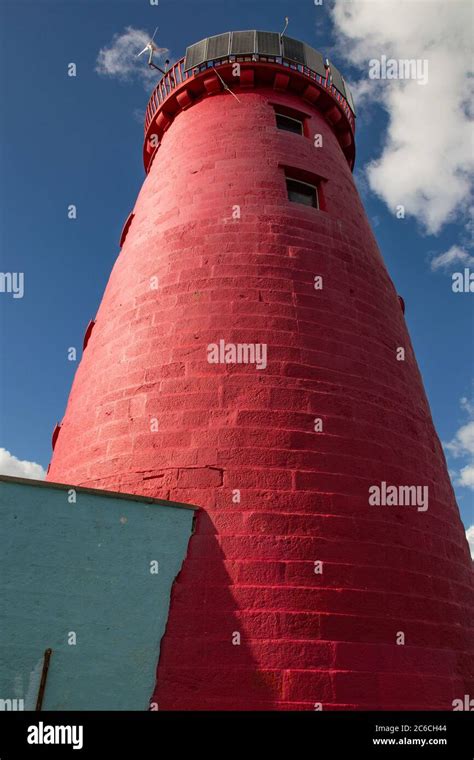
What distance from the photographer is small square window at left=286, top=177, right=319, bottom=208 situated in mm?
8391

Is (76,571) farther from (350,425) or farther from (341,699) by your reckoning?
(350,425)

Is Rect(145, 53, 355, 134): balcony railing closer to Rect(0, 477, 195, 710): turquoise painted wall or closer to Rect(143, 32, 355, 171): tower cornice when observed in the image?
Rect(143, 32, 355, 171): tower cornice

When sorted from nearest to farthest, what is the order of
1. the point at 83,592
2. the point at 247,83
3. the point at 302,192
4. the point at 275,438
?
1. the point at 83,592
2. the point at 275,438
3. the point at 302,192
4. the point at 247,83

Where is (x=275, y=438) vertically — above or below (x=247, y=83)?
below

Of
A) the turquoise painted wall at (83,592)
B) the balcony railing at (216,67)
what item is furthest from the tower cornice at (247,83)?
the turquoise painted wall at (83,592)

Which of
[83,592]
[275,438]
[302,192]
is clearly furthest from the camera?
[302,192]

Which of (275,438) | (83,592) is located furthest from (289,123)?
(83,592)

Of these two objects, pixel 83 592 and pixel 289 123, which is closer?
pixel 83 592

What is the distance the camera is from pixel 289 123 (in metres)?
9.92

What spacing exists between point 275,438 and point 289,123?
6734mm

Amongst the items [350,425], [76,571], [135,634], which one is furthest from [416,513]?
[76,571]

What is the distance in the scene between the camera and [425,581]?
18.5 ft

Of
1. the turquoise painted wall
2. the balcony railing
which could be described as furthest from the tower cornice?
the turquoise painted wall

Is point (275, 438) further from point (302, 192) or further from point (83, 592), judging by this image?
point (302, 192)
